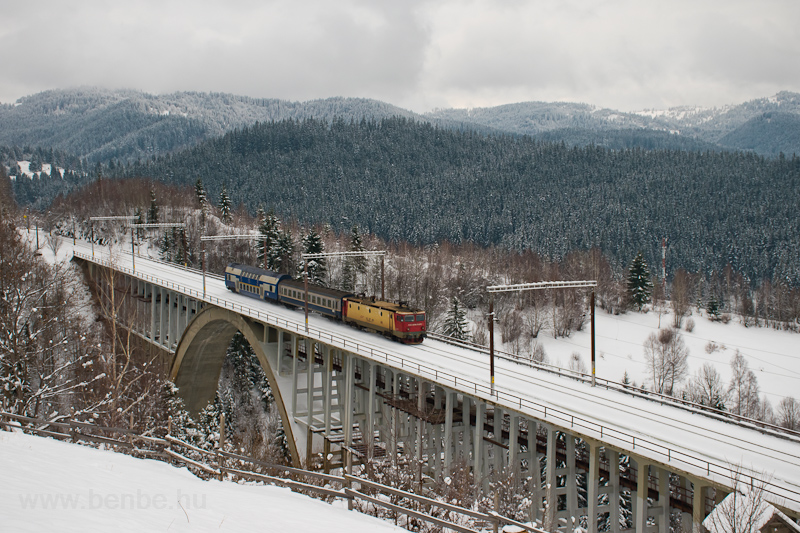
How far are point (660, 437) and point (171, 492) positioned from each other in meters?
16.8

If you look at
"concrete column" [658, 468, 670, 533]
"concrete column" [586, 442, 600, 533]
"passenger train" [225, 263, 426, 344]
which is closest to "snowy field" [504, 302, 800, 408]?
"passenger train" [225, 263, 426, 344]

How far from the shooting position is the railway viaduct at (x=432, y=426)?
68.1 feet

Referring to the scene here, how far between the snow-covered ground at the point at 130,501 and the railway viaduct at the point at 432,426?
2870mm

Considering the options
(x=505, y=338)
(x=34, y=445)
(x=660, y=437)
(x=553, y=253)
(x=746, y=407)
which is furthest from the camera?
(x=553, y=253)

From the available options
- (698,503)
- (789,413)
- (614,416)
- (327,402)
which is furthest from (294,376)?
(789,413)

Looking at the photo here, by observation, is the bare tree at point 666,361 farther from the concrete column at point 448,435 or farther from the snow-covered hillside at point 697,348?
the concrete column at point 448,435

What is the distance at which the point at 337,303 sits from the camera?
46.1 meters

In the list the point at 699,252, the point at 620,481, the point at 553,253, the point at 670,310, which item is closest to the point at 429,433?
the point at 620,481

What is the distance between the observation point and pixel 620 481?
75.8 ft

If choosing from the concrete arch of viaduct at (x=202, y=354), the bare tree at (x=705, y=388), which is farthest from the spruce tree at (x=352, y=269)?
the bare tree at (x=705, y=388)

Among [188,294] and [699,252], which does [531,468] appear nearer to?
[188,294]

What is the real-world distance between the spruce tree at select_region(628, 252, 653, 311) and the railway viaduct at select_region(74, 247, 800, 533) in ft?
210

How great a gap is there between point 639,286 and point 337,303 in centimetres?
6906

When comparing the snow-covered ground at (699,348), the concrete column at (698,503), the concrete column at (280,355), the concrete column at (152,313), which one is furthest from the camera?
the snow-covered ground at (699,348)
